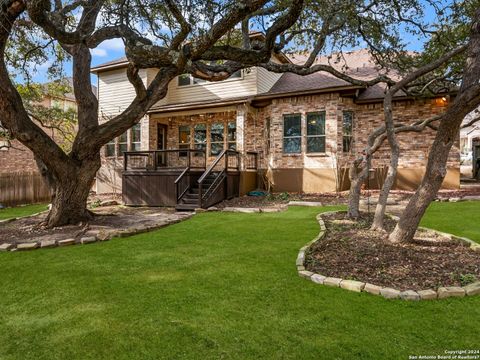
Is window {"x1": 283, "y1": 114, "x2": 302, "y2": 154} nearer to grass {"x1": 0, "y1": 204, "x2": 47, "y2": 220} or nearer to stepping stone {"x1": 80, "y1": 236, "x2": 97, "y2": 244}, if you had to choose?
stepping stone {"x1": 80, "y1": 236, "x2": 97, "y2": 244}

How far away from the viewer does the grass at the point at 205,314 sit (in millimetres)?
2555

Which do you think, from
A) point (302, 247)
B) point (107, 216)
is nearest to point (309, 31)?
point (302, 247)

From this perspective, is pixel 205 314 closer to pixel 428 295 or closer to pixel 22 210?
pixel 428 295

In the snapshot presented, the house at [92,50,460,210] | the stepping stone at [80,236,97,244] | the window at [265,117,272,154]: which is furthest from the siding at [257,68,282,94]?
the stepping stone at [80,236,97,244]

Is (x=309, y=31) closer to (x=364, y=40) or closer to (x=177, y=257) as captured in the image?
(x=364, y=40)

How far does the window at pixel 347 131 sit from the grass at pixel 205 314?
915cm

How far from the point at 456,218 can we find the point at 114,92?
1619cm

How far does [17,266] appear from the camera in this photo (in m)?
4.91

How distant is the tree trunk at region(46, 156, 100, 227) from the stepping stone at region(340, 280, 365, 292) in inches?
257

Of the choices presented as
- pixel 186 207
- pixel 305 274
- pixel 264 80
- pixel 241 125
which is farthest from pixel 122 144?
pixel 305 274

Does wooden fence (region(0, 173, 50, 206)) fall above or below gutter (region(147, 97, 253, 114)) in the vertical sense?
below

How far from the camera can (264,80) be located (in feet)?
49.5

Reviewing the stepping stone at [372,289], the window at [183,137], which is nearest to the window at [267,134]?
the window at [183,137]

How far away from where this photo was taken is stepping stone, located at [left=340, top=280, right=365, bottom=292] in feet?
11.8
